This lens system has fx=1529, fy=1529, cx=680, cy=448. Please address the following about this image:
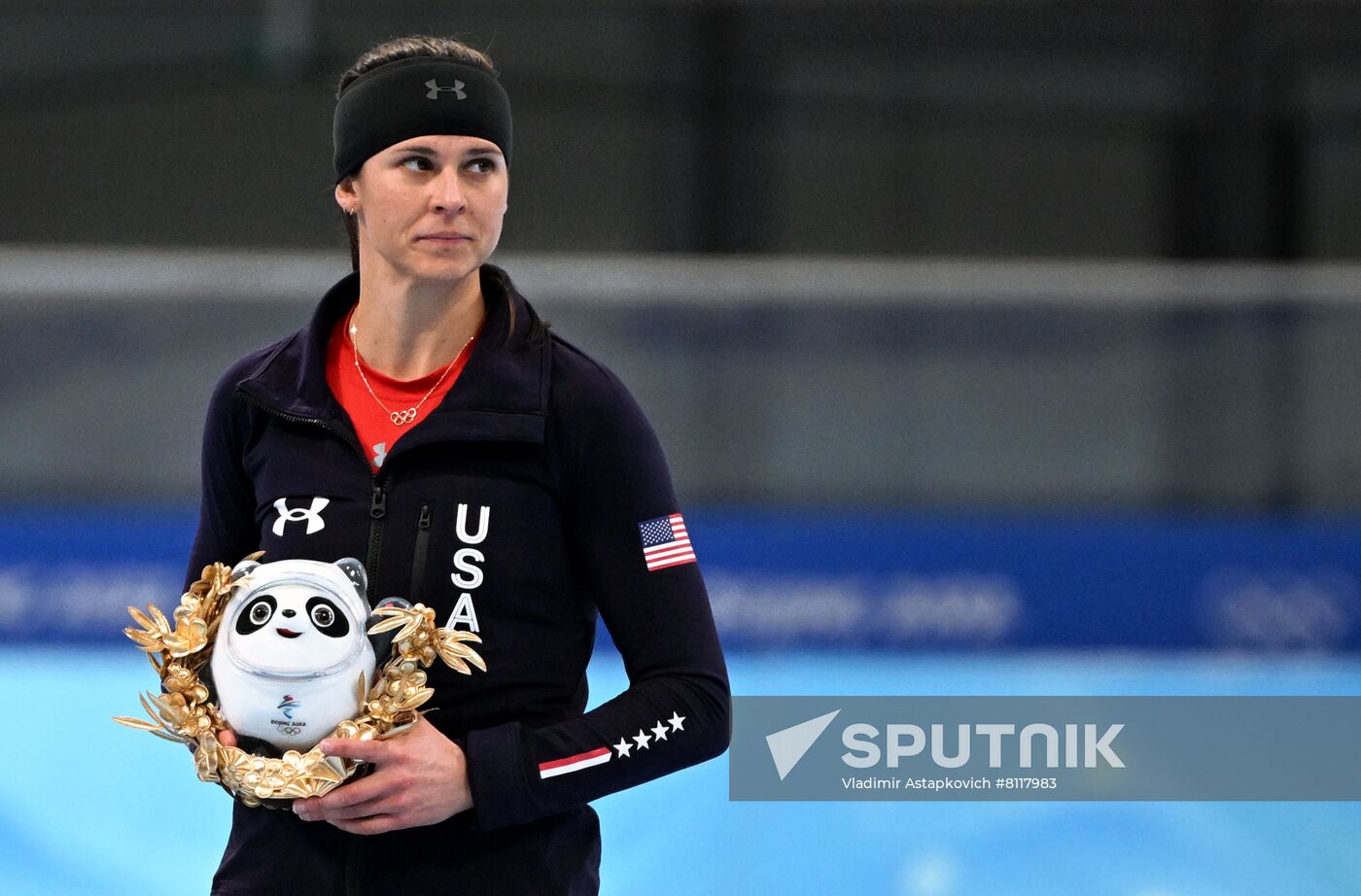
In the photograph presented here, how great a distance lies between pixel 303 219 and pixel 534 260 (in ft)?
3.65

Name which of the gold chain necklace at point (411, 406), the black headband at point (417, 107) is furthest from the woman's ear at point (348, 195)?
the gold chain necklace at point (411, 406)

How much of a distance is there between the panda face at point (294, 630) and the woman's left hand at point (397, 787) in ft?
0.22

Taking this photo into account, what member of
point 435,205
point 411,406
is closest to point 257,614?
point 411,406

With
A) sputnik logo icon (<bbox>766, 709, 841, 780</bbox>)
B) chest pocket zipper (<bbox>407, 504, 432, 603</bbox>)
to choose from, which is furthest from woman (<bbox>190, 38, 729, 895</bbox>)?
sputnik logo icon (<bbox>766, 709, 841, 780</bbox>)

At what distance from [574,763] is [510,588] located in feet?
0.50

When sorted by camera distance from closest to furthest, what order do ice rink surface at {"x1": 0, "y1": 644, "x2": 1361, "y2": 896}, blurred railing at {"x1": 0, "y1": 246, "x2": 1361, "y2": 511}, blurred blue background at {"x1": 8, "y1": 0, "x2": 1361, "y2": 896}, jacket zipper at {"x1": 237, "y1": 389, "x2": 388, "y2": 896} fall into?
jacket zipper at {"x1": 237, "y1": 389, "x2": 388, "y2": 896} → ice rink surface at {"x1": 0, "y1": 644, "x2": 1361, "y2": 896} → blurred blue background at {"x1": 8, "y1": 0, "x2": 1361, "y2": 896} → blurred railing at {"x1": 0, "y1": 246, "x2": 1361, "y2": 511}

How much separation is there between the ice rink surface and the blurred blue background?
10mm

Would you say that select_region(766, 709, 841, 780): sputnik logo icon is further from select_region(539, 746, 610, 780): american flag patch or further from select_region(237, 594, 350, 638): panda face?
select_region(237, 594, 350, 638): panda face

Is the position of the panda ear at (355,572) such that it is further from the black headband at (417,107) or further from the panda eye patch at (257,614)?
the black headband at (417,107)

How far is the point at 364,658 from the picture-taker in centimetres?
118

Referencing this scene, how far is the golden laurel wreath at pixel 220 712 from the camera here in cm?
115

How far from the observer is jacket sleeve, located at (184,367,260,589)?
54.2 inches

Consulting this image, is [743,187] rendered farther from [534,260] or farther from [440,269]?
[440,269]

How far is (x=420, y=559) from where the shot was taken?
49.6 inches
